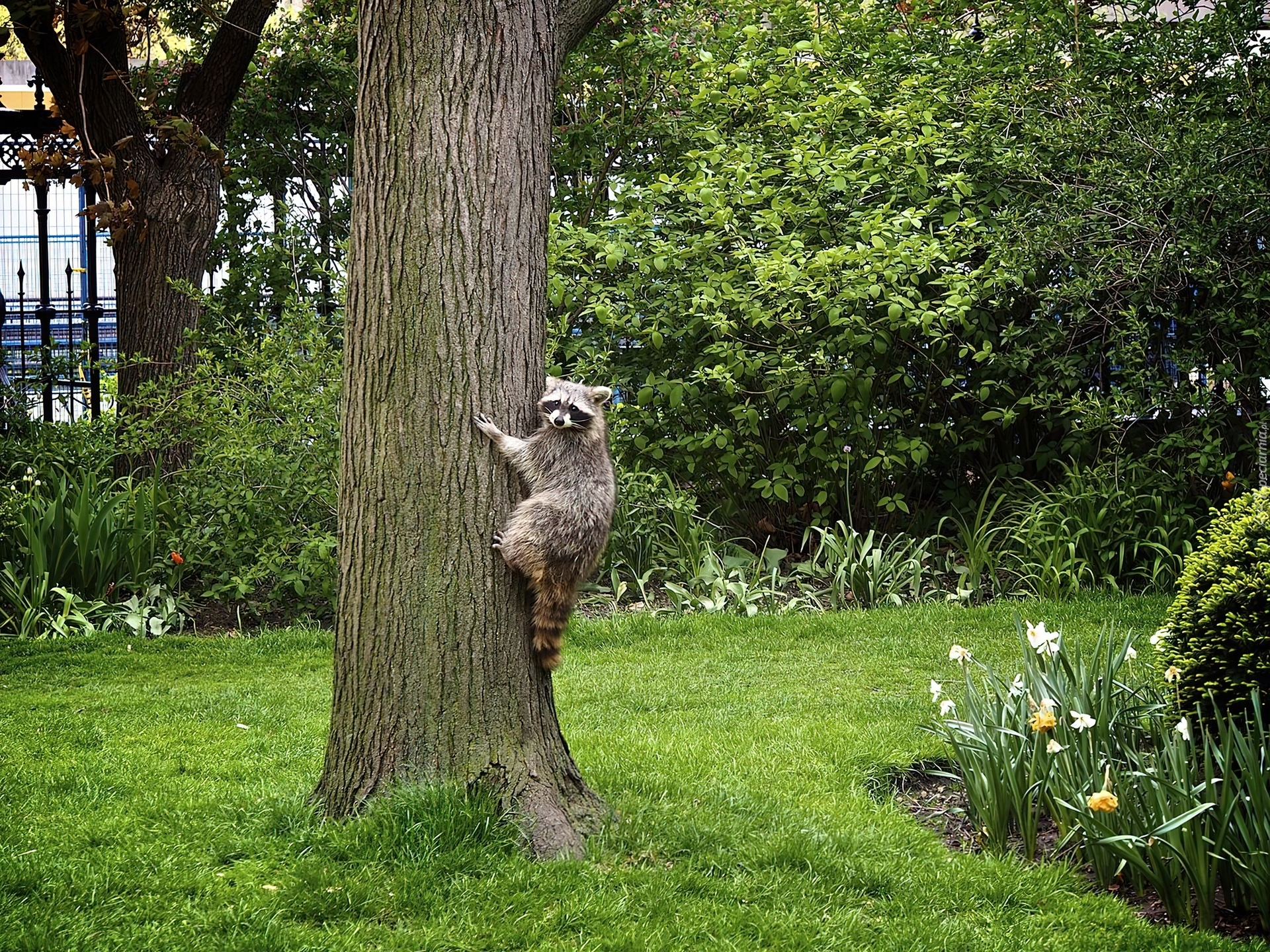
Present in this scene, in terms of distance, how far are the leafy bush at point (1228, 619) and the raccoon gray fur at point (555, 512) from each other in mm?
1999

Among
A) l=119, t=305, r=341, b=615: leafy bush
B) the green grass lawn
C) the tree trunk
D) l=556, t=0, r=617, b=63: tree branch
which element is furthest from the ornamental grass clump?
the tree trunk

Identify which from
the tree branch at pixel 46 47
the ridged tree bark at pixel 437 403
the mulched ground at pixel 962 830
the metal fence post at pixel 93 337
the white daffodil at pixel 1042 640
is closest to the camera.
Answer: the mulched ground at pixel 962 830

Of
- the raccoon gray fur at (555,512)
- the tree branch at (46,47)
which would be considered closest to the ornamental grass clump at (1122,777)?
the raccoon gray fur at (555,512)

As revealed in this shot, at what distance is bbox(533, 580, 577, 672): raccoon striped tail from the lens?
12.9 ft

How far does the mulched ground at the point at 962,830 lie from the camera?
11.8 feet

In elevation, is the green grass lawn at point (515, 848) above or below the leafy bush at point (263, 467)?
below

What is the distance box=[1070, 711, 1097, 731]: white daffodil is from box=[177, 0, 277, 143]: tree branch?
24.3ft

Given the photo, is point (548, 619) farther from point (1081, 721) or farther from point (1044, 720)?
point (1081, 721)

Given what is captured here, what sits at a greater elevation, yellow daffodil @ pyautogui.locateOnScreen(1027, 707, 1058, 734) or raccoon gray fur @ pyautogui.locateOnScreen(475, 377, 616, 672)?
raccoon gray fur @ pyautogui.locateOnScreen(475, 377, 616, 672)

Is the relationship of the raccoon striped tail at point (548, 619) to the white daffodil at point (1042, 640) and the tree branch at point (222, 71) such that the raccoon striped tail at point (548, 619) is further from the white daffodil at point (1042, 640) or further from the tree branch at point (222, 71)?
the tree branch at point (222, 71)

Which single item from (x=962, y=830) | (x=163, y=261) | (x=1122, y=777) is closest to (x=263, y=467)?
(x=163, y=261)

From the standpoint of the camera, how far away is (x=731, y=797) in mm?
4371

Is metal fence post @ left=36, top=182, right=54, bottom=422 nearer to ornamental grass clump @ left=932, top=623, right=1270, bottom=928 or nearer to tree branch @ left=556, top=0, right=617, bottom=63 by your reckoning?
tree branch @ left=556, top=0, right=617, bottom=63

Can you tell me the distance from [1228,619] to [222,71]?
7.82 metres
